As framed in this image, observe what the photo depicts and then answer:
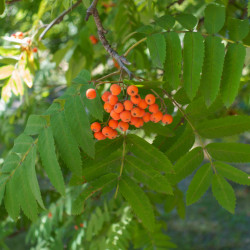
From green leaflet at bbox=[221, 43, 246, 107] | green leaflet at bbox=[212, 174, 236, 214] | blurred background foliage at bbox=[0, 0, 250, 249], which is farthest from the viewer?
blurred background foliage at bbox=[0, 0, 250, 249]

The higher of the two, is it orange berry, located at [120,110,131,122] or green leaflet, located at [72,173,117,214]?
orange berry, located at [120,110,131,122]

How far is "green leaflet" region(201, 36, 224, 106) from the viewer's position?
1.18 metres

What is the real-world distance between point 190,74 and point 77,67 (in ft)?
5.07

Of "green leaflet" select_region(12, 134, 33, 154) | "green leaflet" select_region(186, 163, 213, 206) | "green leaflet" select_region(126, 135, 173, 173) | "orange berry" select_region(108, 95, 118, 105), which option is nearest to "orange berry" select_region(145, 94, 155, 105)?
"orange berry" select_region(108, 95, 118, 105)

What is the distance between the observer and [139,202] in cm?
129

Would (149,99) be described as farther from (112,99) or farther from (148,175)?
(148,175)

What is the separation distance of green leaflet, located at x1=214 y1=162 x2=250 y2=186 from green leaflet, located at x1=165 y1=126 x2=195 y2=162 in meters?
0.15

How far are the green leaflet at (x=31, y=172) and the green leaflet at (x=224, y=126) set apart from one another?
72cm

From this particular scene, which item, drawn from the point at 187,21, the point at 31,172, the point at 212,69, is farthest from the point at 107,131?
the point at 187,21

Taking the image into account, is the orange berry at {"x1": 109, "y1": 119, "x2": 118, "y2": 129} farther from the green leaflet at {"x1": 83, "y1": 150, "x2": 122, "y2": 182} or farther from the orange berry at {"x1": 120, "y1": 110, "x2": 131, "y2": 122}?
the green leaflet at {"x1": 83, "y1": 150, "x2": 122, "y2": 182}

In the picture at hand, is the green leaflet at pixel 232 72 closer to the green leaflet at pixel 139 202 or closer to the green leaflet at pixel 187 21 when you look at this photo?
the green leaflet at pixel 187 21

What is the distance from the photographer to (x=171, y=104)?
135 cm

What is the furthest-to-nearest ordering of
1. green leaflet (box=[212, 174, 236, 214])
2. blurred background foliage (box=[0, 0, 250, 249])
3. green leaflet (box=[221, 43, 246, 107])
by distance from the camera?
blurred background foliage (box=[0, 0, 250, 249]) → green leaflet (box=[212, 174, 236, 214]) → green leaflet (box=[221, 43, 246, 107])

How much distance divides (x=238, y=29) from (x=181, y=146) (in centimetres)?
57
